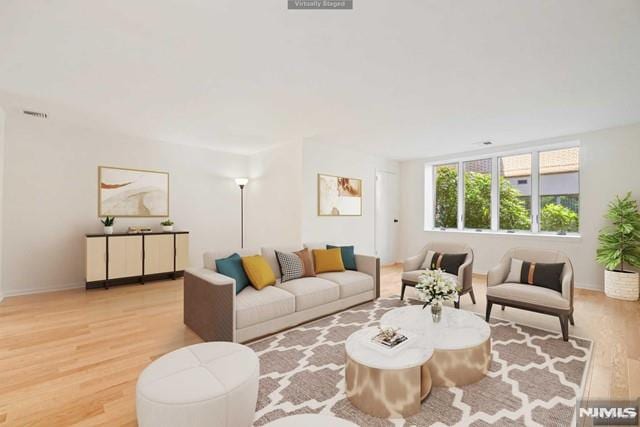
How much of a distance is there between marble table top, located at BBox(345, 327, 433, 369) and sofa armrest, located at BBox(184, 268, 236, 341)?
112 cm

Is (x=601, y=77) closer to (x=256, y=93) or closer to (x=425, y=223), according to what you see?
(x=256, y=93)

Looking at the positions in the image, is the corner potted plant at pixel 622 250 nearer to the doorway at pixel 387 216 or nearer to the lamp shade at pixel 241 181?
the doorway at pixel 387 216

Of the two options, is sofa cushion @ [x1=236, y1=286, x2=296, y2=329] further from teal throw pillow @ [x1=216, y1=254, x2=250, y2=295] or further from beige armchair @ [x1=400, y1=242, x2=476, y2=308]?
beige armchair @ [x1=400, y1=242, x2=476, y2=308]

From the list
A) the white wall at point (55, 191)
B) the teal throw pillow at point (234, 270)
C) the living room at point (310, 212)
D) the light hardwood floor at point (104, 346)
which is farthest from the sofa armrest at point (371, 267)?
the white wall at point (55, 191)

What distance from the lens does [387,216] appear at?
23.1 feet

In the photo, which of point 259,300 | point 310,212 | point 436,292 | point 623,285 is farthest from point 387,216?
point 259,300

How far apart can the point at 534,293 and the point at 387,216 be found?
419 cm

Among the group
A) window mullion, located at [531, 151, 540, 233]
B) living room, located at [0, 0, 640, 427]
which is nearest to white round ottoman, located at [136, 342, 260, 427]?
living room, located at [0, 0, 640, 427]

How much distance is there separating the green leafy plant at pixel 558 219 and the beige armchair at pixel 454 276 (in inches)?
98.1

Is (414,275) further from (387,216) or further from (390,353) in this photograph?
(387,216)

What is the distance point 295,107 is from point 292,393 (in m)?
3.15

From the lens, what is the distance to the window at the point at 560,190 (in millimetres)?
5035

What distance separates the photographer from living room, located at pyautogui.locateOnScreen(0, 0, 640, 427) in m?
1.93

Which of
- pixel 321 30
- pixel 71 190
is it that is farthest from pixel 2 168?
pixel 321 30
